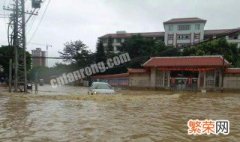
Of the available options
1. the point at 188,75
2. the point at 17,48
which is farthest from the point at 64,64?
the point at 17,48

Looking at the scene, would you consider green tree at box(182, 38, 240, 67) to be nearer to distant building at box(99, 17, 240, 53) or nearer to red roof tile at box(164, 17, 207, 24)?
distant building at box(99, 17, 240, 53)

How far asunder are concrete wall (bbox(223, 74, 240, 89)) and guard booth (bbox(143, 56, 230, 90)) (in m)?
0.64

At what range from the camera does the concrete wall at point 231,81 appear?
129ft

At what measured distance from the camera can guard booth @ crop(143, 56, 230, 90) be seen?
1580 inches

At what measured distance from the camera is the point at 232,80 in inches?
1554

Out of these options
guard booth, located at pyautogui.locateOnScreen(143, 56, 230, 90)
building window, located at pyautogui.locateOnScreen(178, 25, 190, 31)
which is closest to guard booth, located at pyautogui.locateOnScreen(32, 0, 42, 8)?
guard booth, located at pyautogui.locateOnScreen(143, 56, 230, 90)

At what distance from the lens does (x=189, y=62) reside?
42062mm

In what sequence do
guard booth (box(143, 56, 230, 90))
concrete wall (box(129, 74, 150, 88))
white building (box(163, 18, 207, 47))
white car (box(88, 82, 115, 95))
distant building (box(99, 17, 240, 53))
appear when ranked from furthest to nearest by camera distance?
1. white building (box(163, 18, 207, 47))
2. distant building (box(99, 17, 240, 53))
3. concrete wall (box(129, 74, 150, 88))
4. guard booth (box(143, 56, 230, 90))
5. white car (box(88, 82, 115, 95))

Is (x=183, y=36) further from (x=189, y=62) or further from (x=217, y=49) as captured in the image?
(x=189, y=62)

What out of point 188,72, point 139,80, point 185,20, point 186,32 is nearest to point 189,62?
point 188,72

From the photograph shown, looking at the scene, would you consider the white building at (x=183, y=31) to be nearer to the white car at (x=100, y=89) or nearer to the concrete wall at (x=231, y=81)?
the concrete wall at (x=231, y=81)

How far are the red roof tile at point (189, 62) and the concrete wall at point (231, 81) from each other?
1.48 meters

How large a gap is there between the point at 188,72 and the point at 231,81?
6457 mm

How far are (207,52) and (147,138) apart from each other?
48.5 m
